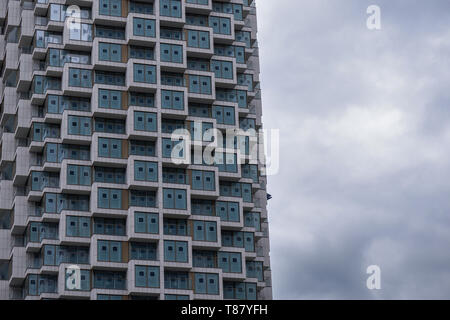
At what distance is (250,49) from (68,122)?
2988 cm

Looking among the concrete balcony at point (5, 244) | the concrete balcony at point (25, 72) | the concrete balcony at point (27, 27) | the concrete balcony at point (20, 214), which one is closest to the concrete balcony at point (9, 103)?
the concrete balcony at point (25, 72)

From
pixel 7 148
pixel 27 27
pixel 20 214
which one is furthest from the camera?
pixel 27 27

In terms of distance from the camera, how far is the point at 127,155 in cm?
12875

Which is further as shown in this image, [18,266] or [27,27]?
[27,27]

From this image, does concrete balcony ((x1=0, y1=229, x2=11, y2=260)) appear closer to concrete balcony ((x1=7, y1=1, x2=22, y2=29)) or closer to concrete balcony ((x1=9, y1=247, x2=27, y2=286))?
concrete balcony ((x1=9, y1=247, x2=27, y2=286))

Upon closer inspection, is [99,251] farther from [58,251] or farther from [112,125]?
[112,125]

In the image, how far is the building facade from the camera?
123938 millimetres

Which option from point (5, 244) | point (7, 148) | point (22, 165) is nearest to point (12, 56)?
point (7, 148)

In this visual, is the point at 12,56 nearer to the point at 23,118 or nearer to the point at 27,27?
the point at 27,27

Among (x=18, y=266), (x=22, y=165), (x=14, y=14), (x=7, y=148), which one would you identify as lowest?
(x=18, y=266)

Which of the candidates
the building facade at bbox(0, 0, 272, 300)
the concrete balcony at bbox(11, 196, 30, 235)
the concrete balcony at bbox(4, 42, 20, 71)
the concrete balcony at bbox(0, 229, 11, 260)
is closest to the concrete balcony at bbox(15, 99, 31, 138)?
the building facade at bbox(0, 0, 272, 300)

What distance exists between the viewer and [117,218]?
4970 inches

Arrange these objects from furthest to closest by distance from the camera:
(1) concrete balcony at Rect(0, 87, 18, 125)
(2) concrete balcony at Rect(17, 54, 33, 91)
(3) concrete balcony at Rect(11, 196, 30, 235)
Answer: (1) concrete balcony at Rect(0, 87, 18, 125)
(2) concrete balcony at Rect(17, 54, 33, 91)
(3) concrete balcony at Rect(11, 196, 30, 235)
